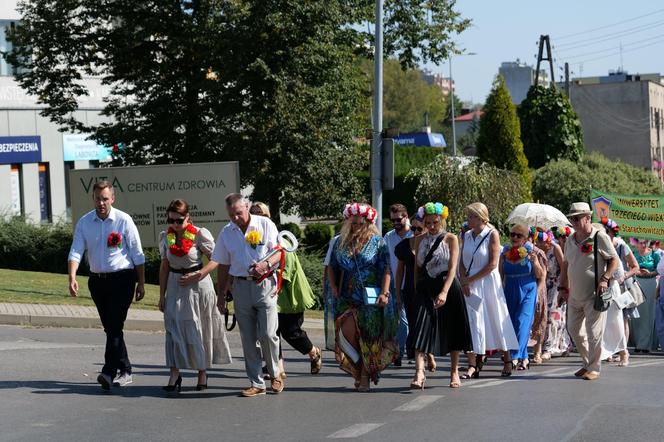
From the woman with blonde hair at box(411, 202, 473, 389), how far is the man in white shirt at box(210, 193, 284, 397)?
142 centimetres

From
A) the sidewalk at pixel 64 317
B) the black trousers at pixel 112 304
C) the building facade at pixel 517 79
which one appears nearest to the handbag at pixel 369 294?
the black trousers at pixel 112 304

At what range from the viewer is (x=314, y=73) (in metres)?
26.4

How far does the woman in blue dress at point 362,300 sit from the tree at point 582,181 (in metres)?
31.7

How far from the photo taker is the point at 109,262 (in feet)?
33.8

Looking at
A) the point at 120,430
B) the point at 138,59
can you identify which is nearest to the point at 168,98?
the point at 138,59

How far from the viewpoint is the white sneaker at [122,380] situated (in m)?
10.5

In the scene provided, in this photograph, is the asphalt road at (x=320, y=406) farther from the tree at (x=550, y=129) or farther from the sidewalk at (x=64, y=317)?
the tree at (x=550, y=129)

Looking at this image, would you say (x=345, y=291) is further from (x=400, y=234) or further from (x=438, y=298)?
(x=400, y=234)

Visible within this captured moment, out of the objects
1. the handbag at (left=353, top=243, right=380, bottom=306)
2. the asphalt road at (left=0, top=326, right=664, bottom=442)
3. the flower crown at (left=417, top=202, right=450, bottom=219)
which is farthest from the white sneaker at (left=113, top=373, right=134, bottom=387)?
the flower crown at (left=417, top=202, right=450, bottom=219)

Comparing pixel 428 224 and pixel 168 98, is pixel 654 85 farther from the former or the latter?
pixel 428 224

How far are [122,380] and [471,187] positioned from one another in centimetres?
2537

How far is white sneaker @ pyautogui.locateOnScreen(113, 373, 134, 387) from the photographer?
10523 mm

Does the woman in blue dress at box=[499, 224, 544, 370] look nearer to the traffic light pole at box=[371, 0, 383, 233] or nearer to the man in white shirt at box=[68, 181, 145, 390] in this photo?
the man in white shirt at box=[68, 181, 145, 390]

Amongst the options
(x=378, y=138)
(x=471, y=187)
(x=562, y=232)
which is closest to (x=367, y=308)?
(x=562, y=232)
